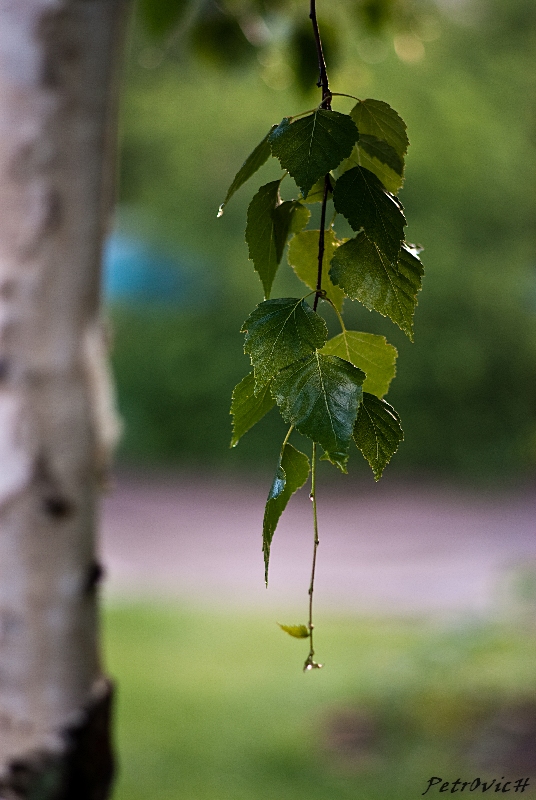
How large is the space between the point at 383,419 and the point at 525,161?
22.3ft

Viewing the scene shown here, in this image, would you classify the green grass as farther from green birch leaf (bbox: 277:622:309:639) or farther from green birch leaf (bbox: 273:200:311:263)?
green birch leaf (bbox: 273:200:311:263)

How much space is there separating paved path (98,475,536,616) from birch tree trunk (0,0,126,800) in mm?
2706

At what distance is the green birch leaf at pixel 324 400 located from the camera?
46cm

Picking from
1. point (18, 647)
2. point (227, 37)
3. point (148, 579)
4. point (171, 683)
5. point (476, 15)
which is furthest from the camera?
point (476, 15)

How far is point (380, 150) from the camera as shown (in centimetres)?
53

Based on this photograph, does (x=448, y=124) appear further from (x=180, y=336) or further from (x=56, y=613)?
(x=56, y=613)

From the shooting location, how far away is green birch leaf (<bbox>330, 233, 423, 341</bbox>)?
19.0 inches

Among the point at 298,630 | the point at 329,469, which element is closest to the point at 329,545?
the point at 329,469

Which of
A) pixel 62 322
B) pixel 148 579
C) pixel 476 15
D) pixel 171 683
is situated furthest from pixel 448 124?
pixel 62 322

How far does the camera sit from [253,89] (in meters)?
6.76

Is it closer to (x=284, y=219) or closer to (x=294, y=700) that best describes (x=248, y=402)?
(x=284, y=219)

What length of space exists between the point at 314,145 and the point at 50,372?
2.59 feet

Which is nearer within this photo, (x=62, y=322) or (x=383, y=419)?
(x=383, y=419)
